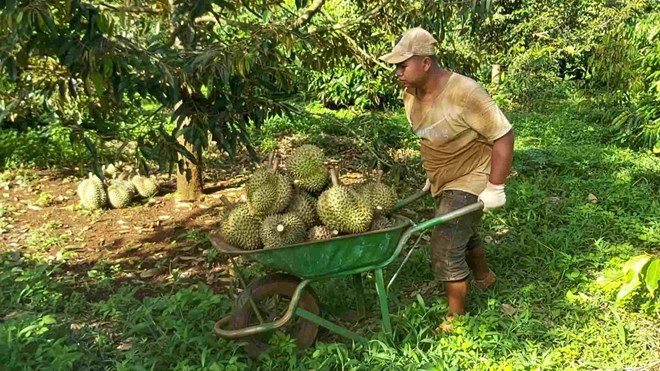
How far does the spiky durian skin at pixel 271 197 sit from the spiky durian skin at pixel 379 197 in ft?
1.33

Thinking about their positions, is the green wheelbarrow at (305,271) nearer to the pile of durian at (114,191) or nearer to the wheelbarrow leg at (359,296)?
the wheelbarrow leg at (359,296)

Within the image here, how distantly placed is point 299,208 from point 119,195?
3054 millimetres

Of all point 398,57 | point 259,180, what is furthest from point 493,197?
point 259,180

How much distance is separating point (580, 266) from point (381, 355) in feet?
6.19

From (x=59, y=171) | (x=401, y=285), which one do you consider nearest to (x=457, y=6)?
(x=401, y=285)

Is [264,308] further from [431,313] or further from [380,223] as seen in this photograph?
[431,313]

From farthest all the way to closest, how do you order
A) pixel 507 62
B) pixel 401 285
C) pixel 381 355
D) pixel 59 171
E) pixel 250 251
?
pixel 507 62
pixel 59 171
pixel 401 285
pixel 381 355
pixel 250 251

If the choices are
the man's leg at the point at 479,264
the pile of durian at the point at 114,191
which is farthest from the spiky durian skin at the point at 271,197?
the pile of durian at the point at 114,191

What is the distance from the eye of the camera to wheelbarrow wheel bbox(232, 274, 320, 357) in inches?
120

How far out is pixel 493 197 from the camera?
304cm

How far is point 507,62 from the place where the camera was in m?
11.2

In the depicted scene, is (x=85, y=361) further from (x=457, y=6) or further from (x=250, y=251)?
(x=457, y=6)

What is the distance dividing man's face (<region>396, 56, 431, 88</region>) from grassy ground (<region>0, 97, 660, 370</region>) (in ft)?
4.16

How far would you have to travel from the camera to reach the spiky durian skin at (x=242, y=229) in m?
2.93
